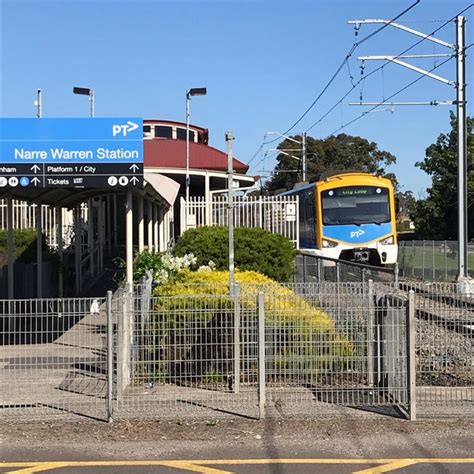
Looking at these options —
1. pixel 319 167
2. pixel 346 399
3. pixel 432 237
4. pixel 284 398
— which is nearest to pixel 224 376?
pixel 284 398

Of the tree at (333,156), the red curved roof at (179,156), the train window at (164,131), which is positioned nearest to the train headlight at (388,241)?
the red curved roof at (179,156)

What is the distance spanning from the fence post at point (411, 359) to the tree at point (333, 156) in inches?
2686

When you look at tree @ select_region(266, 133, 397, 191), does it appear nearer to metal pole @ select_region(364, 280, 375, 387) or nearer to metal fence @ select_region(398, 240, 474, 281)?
metal fence @ select_region(398, 240, 474, 281)

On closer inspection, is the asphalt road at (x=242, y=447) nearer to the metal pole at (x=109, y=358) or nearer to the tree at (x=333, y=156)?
the metal pole at (x=109, y=358)

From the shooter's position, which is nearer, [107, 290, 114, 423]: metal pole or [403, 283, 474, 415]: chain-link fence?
[107, 290, 114, 423]: metal pole

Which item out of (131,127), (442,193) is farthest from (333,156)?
(131,127)

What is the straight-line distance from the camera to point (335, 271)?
608 inches

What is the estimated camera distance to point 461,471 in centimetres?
588

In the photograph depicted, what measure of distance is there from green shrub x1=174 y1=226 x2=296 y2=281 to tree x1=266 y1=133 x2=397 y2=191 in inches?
2325

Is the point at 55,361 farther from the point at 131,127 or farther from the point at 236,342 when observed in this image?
the point at 131,127

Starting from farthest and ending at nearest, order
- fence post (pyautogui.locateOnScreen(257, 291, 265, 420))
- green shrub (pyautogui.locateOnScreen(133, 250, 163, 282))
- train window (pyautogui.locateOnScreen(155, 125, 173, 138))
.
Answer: train window (pyautogui.locateOnScreen(155, 125, 173, 138)) < green shrub (pyautogui.locateOnScreen(133, 250, 163, 282)) < fence post (pyautogui.locateOnScreen(257, 291, 265, 420))

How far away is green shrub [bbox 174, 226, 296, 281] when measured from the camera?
1625 centimetres

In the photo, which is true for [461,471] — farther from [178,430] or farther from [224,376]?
[224,376]

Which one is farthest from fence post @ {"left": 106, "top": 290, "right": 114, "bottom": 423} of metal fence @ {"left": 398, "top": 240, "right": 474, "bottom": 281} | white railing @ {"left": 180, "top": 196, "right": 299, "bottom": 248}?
metal fence @ {"left": 398, "top": 240, "right": 474, "bottom": 281}
